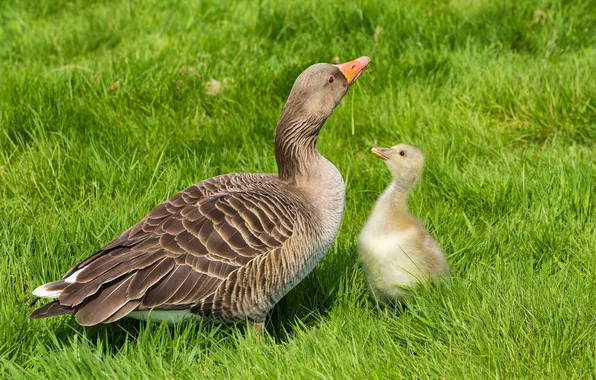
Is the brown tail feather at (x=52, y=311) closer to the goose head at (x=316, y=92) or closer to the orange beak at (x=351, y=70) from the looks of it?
the goose head at (x=316, y=92)

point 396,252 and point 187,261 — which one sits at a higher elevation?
point 187,261

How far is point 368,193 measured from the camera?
19.1 feet

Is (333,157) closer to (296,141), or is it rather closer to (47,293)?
(296,141)

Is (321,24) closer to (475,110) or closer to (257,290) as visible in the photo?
(475,110)

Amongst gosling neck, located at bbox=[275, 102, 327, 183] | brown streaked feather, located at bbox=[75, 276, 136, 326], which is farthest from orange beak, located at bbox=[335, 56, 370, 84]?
brown streaked feather, located at bbox=[75, 276, 136, 326]

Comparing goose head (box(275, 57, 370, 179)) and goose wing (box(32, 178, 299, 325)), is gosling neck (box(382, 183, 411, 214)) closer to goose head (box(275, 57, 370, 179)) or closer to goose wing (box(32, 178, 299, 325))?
goose head (box(275, 57, 370, 179))

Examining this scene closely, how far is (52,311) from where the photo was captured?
392cm

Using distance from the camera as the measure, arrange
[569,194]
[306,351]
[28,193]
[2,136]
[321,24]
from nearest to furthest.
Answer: [306,351] → [569,194] → [28,193] → [2,136] → [321,24]

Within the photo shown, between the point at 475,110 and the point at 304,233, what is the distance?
2.89 metres

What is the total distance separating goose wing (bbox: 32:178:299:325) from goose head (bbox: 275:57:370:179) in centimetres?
37

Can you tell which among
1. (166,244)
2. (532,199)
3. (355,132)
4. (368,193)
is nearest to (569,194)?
(532,199)

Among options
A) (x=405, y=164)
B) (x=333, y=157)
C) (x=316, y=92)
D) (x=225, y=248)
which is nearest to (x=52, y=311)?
(x=225, y=248)

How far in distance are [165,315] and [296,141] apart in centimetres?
133

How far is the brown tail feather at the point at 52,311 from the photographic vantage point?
3891 mm
